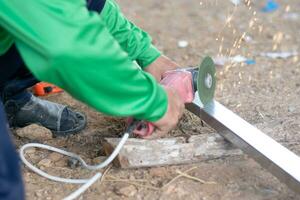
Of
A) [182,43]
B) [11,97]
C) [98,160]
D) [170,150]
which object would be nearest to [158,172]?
[170,150]

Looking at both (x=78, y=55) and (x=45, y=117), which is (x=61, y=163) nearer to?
(x=45, y=117)

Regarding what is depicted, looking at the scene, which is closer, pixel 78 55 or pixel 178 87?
pixel 78 55

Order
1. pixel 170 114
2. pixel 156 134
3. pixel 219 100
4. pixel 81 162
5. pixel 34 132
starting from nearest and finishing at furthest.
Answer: pixel 170 114 → pixel 156 134 → pixel 81 162 → pixel 34 132 → pixel 219 100

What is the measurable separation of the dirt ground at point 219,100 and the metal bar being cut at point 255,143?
0.38 feet

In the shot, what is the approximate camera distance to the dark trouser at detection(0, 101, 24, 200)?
139cm

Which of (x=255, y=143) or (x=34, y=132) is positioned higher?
(x=255, y=143)

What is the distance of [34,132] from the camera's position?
83.7 inches

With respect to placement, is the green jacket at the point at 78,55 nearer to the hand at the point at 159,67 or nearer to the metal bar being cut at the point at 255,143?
the metal bar being cut at the point at 255,143

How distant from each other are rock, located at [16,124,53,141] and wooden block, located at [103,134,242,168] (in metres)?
0.30

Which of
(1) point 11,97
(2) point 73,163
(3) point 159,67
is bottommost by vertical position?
(2) point 73,163

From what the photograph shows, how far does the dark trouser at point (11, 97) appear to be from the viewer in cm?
140

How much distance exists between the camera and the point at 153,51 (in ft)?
7.20

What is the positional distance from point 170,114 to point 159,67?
0.47m

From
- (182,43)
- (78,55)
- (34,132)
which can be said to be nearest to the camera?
(78,55)
